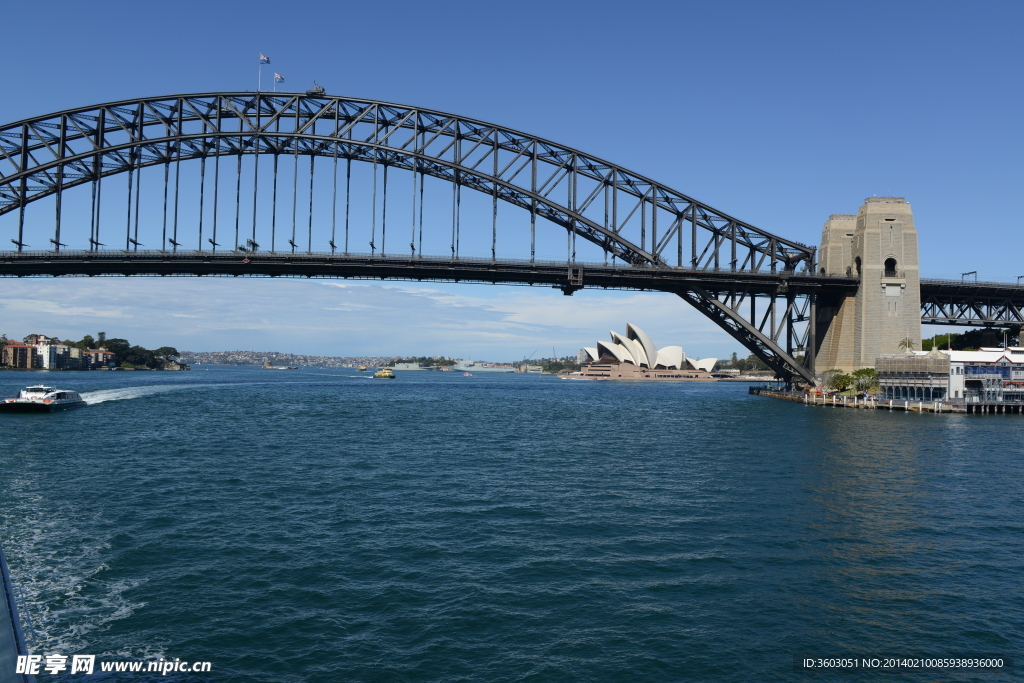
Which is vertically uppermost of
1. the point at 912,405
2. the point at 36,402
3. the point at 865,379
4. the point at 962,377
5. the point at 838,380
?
the point at 962,377

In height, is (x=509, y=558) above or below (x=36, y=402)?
below

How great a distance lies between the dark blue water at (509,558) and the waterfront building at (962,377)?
36.5m

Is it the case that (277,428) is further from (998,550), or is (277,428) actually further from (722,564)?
(998,550)

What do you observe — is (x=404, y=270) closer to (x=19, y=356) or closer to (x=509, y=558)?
(x=509, y=558)

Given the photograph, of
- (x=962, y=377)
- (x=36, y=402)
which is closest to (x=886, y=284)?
(x=962, y=377)

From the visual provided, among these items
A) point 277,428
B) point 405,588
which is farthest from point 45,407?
point 405,588

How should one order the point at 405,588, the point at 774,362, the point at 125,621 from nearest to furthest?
the point at 125,621, the point at 405,588, the point at 774,362

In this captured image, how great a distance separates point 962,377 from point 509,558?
2599 inches

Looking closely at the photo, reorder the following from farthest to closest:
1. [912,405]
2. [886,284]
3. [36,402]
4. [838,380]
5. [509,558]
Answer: [838,380] → [886,284] → [912,405] → [36,402] → [509,558]

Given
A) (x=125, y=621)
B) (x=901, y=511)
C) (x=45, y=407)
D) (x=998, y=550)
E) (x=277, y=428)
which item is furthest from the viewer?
(x=45, y=407)

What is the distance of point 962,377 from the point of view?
67.1m

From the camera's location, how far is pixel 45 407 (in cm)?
5453

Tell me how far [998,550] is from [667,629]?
11.9m

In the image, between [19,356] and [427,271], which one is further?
[19,356]
